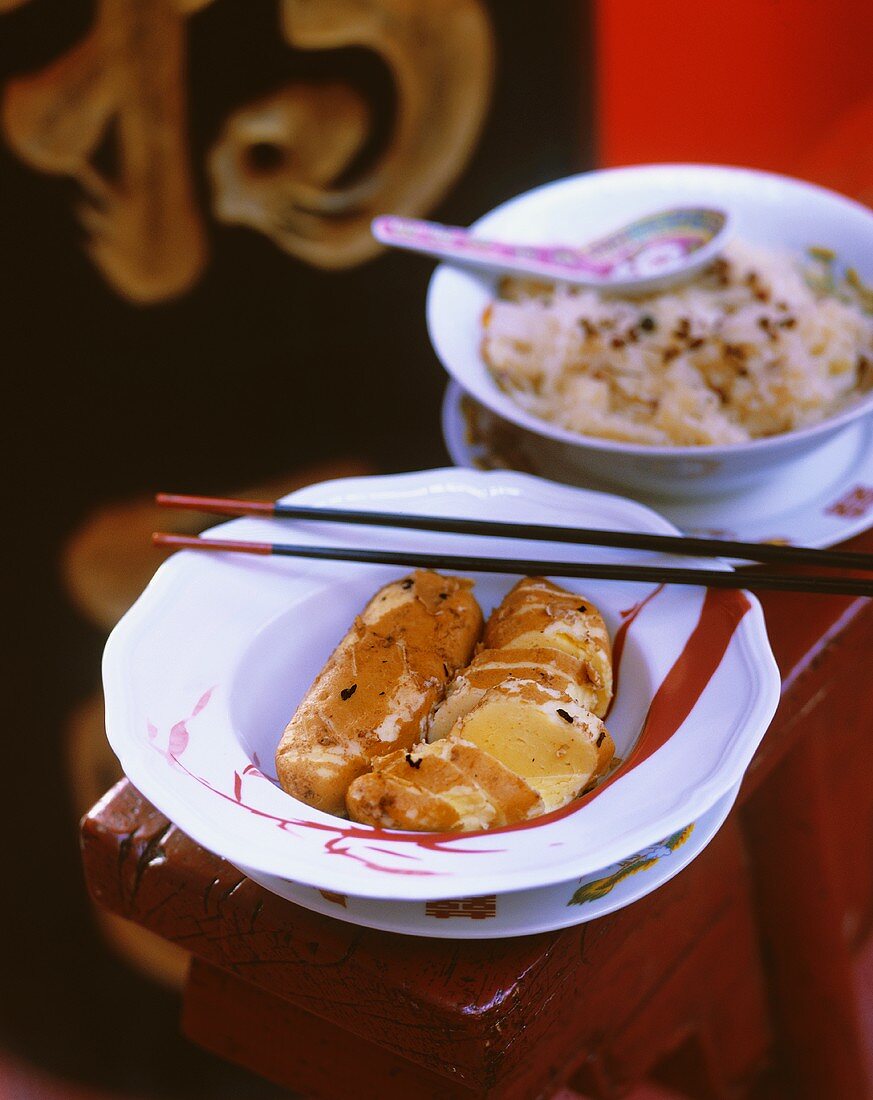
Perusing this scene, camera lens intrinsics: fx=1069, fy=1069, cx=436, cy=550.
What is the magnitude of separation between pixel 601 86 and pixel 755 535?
1.63 meters

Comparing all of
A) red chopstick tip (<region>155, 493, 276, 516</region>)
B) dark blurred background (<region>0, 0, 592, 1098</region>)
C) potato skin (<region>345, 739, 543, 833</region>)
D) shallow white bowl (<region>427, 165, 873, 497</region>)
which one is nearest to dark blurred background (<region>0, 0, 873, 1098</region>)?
dark blurred background (<region>0, 0, 592, 1098</region>)

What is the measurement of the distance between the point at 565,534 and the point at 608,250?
669 millimetres

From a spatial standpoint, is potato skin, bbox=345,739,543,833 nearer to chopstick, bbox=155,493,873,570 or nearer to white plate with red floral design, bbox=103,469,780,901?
white plate with red floral design, bbox=103,469,780,901

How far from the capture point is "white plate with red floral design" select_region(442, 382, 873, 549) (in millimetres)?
1148

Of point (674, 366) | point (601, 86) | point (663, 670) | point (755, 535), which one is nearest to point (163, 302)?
point (601, 86)

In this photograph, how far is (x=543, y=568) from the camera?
3.12 feet

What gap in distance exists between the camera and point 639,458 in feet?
3.63

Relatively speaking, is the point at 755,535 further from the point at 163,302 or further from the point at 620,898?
the point at 163,302

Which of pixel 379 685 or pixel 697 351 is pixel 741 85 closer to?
pixel 697 351

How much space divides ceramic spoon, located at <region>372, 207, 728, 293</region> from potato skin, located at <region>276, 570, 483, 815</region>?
58 centimetres

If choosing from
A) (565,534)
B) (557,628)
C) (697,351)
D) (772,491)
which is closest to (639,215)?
(697,351)

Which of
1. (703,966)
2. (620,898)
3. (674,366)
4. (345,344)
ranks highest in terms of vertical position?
(674,366)

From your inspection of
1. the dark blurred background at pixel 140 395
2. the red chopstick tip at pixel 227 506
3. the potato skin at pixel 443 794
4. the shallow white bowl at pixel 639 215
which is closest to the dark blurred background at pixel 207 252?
the dark blurred background at pixel 140 395

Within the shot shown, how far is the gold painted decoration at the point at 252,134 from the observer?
2035mm
